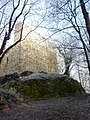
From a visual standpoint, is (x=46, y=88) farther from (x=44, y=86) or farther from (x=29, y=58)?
(x=29, y=58)

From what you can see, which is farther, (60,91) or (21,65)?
(21,65)

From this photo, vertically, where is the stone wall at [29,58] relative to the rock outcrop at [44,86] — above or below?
above

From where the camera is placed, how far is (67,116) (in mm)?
6164

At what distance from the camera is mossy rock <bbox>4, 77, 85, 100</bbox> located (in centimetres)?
1550

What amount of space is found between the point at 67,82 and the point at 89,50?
9.31 feet

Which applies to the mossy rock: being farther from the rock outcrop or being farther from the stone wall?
the stone wall

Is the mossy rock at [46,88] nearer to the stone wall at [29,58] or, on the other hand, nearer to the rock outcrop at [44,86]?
the rock outcrop at [44,86]

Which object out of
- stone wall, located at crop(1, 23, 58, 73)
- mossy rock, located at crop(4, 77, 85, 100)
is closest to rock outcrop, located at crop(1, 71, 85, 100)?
mossy rock, located at crop(4, 77, 85, 100)

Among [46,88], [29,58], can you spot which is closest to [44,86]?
[46,88]

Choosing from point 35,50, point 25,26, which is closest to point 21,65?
point 35,50

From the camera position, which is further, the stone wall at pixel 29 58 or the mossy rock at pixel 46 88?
the stone wall at pixel 29 58

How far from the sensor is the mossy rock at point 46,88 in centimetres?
1550

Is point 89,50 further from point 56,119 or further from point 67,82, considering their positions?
point 56,119

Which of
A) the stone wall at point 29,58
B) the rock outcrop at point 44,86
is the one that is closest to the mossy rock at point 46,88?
the rock outcrop at point 44,86
